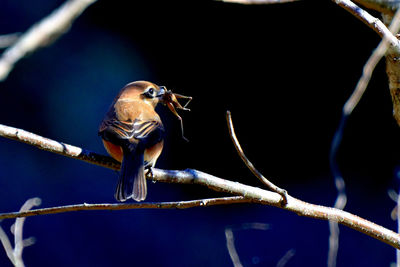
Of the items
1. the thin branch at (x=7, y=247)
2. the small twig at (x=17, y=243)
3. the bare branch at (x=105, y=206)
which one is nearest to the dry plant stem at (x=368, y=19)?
the bare branch at (x=105, y=206)

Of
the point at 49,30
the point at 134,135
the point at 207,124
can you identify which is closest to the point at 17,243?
the point at 134,135

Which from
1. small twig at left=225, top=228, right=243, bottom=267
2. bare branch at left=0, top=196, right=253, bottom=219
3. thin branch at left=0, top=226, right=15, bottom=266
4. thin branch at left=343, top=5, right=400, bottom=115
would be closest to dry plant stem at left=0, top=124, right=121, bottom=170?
bare branch at left=0, top=196, right=253, bottom=219

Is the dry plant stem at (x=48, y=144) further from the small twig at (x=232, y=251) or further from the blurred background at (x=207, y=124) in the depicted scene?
the blurred background at (x=207, y=124)

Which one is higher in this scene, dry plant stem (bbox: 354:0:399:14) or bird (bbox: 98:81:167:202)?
bird (bbox: 98:81:167:202)

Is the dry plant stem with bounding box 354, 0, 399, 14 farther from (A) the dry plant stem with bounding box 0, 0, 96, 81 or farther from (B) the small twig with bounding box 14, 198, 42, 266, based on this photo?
(B) the small twig with bounding box 14, 198, 42, 266

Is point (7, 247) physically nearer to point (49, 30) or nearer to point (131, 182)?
point (131, 182)
